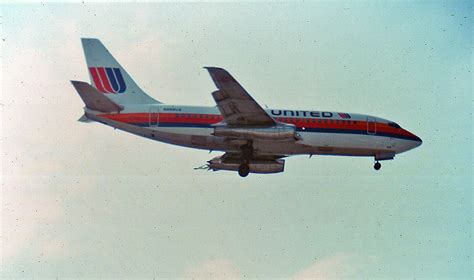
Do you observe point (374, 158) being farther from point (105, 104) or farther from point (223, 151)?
point (105, 104)

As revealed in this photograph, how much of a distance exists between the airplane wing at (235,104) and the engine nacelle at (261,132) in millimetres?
382

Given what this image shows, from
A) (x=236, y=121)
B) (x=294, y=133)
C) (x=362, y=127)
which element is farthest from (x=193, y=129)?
(x=362, y=127)

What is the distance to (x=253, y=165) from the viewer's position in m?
47.8

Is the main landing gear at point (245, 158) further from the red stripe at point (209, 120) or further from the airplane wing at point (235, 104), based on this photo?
the red stripe at point (209, 120)

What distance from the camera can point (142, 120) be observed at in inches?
1759

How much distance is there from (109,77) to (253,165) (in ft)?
30.0

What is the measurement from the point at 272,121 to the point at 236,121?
180 cm

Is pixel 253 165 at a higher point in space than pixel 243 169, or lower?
higher

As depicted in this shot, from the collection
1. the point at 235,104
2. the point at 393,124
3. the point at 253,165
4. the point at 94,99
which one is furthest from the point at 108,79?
the point at 393,124

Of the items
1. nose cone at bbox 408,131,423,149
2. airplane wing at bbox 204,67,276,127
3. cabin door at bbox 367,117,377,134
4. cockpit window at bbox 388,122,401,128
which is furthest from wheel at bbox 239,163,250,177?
nose cone at bbox 408,131,423,149

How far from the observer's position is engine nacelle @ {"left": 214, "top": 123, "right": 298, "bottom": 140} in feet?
142

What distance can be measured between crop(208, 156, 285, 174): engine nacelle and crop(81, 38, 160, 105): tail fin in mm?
4913

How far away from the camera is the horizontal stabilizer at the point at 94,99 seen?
4269 cm

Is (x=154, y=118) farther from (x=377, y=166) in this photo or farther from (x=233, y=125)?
(x=377, y=166)
